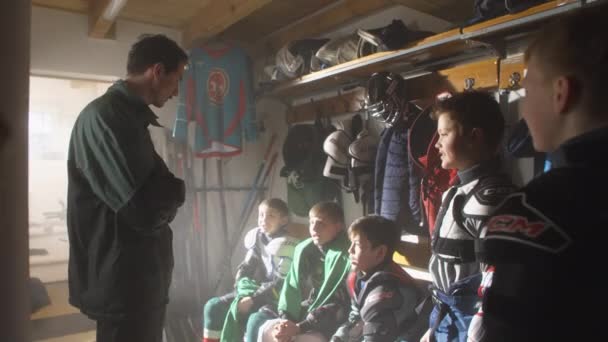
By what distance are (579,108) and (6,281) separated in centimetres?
73

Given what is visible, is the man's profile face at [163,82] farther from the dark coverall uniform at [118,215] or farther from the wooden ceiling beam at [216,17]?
Answer: the wooden ceiling beam at [216,17]

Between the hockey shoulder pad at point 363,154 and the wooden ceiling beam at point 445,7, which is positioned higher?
the wooden ceiling beam at point 445,7

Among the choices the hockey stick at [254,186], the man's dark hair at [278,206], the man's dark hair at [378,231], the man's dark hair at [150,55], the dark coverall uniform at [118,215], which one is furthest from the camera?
the hockey stick at [254,186]

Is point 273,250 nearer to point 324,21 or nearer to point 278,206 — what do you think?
point 278,206

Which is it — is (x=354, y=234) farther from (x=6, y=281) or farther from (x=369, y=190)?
(x=6, y=281)

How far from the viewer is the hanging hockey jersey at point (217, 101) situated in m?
2.68

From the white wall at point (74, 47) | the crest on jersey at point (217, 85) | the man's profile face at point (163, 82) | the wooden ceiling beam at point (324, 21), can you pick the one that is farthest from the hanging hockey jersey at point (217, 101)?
the man's profile face at point (163, 82)

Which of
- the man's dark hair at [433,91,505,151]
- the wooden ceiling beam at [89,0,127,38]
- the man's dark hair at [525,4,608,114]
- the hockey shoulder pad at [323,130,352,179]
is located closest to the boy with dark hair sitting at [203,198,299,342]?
the hockey shoulder pad at [323,130,352,179]

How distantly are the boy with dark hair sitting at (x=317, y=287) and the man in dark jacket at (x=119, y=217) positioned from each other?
28.5 inches

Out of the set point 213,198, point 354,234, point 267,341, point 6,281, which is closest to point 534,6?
point 354,234

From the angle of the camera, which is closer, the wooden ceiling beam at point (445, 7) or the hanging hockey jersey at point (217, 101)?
the wooden ceiling beam at point (445, 7)

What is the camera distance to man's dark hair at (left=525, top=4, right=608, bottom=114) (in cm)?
56

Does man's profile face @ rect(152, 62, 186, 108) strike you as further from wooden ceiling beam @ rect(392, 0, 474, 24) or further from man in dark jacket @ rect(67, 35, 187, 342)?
wooden ceiling beam @ rect(392, 0, 474, 24)

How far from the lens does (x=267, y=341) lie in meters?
1.91
